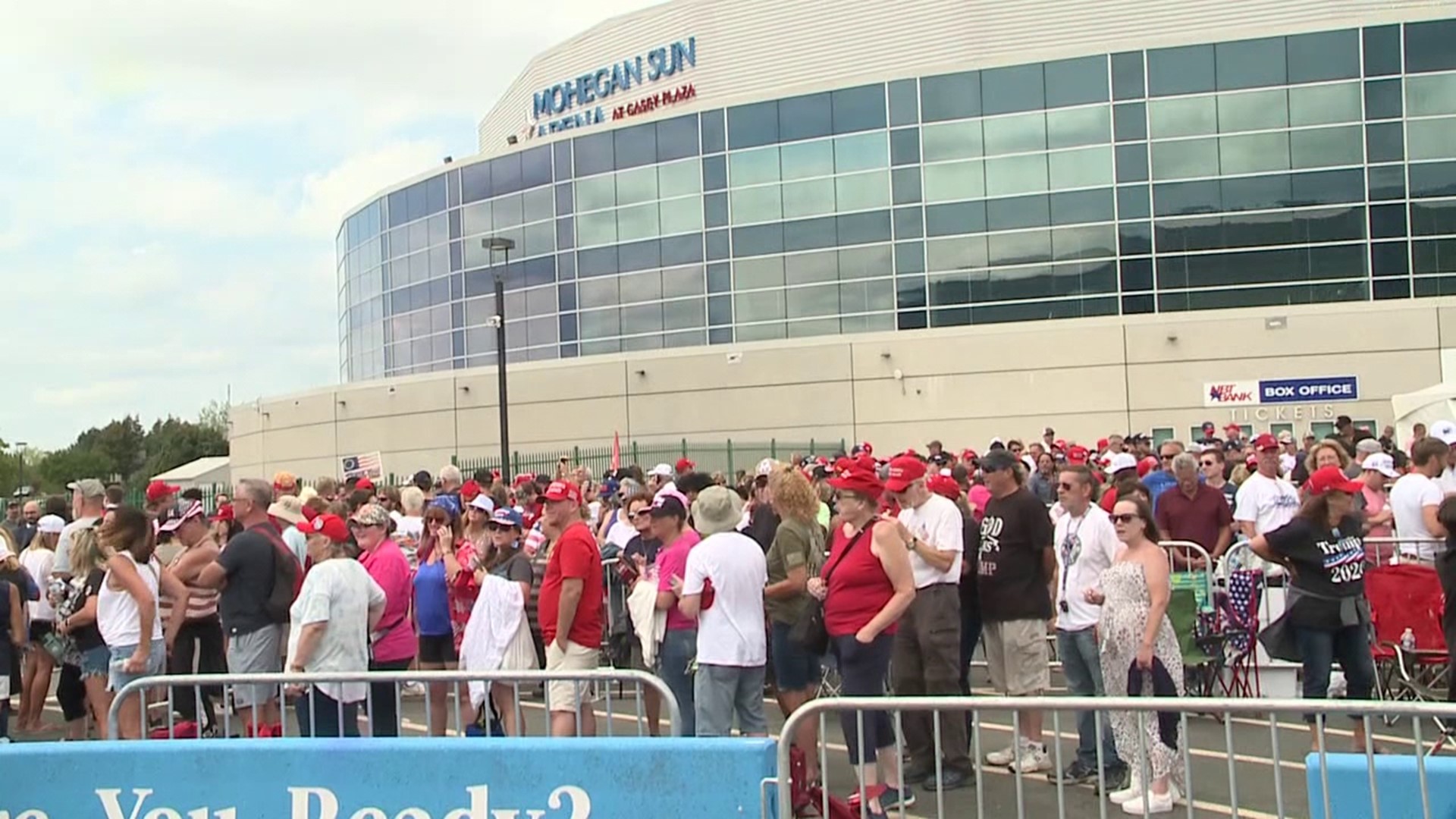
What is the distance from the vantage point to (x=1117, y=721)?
23.6 ft

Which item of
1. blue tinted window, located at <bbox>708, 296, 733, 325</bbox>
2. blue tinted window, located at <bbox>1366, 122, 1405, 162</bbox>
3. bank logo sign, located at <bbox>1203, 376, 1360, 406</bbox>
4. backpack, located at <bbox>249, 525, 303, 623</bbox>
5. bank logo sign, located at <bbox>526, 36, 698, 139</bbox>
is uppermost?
bank logo sign, located at <bbox>526, 36, 698, 139</bbox>

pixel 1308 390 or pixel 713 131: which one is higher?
pixel 713 131

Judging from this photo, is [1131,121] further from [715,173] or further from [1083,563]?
[1083,563]

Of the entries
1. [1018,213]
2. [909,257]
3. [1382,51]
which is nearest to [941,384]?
[909,257]

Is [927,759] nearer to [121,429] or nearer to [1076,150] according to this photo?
[1076,150]

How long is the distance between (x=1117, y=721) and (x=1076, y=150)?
3048 centimetres

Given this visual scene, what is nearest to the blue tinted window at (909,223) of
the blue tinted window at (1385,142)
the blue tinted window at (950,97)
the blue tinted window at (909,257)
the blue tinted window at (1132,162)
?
the blue tinted window at (909,257)

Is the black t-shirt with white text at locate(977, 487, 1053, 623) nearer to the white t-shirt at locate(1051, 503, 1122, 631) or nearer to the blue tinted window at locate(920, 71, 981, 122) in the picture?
the white t-shirt at locate(1051, 503, 1122, 631)

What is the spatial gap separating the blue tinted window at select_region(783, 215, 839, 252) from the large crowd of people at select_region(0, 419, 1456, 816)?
28888mm

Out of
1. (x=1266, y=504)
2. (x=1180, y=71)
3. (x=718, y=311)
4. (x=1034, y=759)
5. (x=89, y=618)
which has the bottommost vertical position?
(x=1034, y=759)

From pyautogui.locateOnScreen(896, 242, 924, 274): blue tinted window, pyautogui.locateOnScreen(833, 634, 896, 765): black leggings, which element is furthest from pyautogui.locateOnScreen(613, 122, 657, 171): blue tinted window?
pyautogui.locateOnScreen(833, 634, 896, 765): black leggings

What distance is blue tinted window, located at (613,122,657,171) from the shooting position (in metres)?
40.8

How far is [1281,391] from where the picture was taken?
109ft

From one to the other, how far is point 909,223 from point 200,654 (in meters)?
30.0
